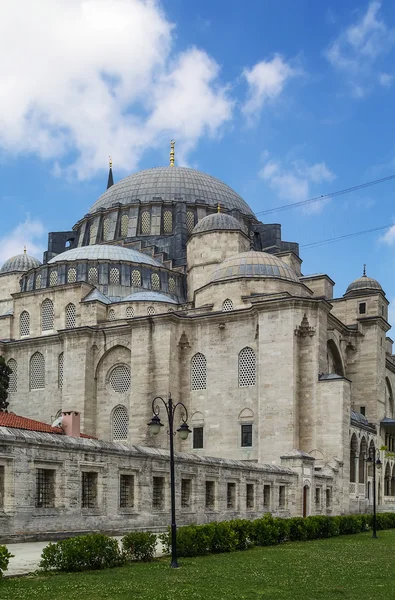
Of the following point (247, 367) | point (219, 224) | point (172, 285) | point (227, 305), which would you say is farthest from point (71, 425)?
point (219, 224)

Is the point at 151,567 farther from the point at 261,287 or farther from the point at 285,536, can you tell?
the point at 261,287

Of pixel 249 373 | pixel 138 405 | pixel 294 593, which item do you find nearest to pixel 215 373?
pixel 249 373

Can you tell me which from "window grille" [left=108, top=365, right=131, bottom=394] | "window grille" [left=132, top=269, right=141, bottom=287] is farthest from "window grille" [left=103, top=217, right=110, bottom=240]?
"window grille" [left=108, top=365, right=131, bottom=394]

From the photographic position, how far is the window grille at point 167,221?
161 ft

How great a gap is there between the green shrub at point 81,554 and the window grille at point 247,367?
865 inches

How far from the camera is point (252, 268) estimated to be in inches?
1421

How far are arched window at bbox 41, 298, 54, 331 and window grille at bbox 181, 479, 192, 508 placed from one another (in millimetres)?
21995

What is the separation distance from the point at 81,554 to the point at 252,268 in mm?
26140

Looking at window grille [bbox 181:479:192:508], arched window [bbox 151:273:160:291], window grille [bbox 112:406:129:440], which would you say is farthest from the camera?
arched window [bbox 151:273:160:291]

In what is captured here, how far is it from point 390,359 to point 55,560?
34.4 metres

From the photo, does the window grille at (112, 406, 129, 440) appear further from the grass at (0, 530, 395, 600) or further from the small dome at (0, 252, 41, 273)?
the grass at (0, 530, 395, 600)

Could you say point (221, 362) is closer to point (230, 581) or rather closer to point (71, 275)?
point (71, 275)

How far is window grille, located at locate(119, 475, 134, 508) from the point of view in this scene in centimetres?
1684

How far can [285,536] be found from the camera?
17703 millimetres
